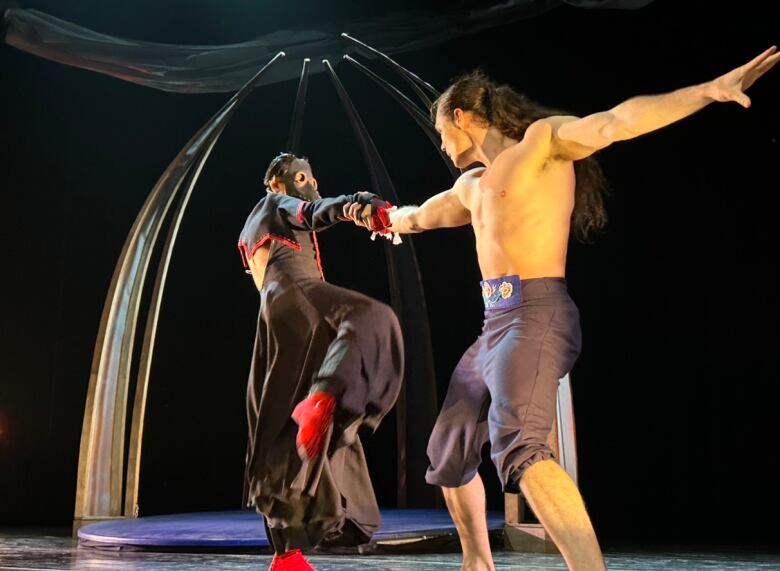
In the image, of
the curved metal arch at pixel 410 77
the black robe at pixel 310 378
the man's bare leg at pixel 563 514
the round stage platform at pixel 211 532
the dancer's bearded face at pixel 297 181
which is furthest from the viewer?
the curved metal arch at pixel 410 77

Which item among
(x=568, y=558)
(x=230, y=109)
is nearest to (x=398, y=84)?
(x=230, y=109)

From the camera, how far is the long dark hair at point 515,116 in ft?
7.15

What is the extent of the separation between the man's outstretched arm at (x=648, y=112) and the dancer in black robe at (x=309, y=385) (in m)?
Answer: 0.65

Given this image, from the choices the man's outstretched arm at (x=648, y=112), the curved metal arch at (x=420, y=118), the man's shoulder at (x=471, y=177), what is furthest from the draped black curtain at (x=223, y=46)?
the man's outstretched arm at (x=648, y=112)

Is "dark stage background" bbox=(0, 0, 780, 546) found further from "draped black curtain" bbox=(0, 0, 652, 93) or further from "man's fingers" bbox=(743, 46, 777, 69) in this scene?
"man's fingers" bbox=(743, 46, 777, 69)

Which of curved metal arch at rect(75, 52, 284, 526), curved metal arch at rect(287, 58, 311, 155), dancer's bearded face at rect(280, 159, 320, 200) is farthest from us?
curved metal arch at rect(287, 58, 311, 155)

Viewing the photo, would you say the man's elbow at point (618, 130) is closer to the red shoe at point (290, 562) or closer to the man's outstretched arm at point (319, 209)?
the man's outstretched arm at point (319, 209)

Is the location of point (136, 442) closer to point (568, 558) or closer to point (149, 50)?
point (149, 50)

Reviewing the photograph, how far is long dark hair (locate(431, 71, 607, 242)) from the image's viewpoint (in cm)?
218

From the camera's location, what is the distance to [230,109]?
5.10 m

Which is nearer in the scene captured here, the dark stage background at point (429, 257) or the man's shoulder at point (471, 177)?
the man's shoulder at point (471, 177)

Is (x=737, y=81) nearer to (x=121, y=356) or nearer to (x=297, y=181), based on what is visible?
(x=297, y=181)

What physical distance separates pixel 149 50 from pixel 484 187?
3.64m

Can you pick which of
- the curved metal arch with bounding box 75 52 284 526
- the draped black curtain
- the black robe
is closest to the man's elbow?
the black robe
